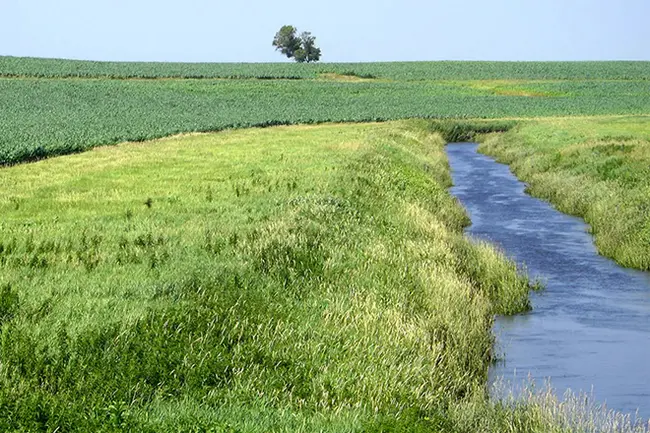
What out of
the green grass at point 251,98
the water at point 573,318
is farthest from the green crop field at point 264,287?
the green grass at point 251,98

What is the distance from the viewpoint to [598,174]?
3516 centimetres

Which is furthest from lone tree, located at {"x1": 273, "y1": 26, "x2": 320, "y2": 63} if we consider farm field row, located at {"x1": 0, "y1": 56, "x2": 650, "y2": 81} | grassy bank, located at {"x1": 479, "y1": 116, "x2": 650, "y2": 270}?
grassy bank, located at {"x1": 479, "y1": 116, "x2": 650, "y2": 270}

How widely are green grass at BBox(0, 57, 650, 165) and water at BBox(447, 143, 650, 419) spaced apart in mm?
21420

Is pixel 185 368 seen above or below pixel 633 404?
above

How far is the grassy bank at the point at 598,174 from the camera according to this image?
2528 centimetres

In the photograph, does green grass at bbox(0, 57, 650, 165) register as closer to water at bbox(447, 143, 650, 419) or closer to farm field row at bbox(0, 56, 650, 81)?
farm field row at bbox(0, 56, 650, 81)

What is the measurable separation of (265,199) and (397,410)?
44.8 ft

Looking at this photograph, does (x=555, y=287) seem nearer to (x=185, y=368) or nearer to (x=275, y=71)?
(x=185, y=368)

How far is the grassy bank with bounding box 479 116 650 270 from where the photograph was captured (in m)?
25.3

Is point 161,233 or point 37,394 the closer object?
point 37,394

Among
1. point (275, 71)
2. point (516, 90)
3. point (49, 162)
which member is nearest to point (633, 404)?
point (49, 162)

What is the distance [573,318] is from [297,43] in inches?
6991

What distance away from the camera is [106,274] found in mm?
14586

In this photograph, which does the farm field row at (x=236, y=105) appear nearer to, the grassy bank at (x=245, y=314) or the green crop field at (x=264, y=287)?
the green crop field at (x=264, y=287)
